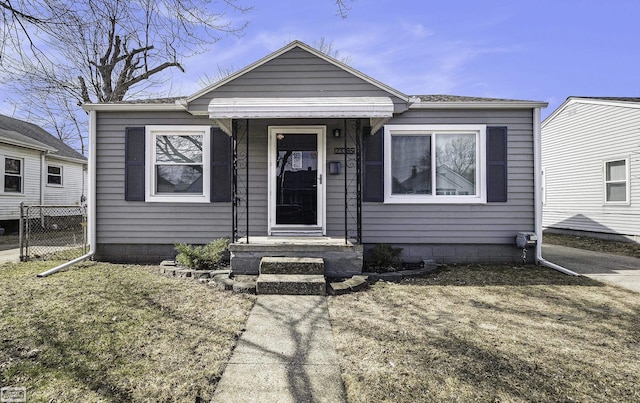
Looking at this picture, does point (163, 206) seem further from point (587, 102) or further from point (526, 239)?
point (587, 102)

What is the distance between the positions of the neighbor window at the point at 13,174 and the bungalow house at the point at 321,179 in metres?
8.91

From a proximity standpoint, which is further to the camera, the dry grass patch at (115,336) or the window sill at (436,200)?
the window sill at (436,200)

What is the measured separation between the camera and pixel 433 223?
6.03 meters

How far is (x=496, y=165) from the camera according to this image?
598cm

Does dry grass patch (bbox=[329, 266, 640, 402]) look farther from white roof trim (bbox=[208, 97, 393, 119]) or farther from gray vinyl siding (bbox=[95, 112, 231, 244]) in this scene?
gray vinyl siding (bbox=[95, 112, 231, 244])

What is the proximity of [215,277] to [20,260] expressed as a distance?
4486 millimetres

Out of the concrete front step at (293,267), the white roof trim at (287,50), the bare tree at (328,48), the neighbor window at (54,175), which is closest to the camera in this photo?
the concrete front step at (293,267)

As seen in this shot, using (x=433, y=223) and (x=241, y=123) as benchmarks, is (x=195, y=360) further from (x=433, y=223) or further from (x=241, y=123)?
(x=433, y=223)

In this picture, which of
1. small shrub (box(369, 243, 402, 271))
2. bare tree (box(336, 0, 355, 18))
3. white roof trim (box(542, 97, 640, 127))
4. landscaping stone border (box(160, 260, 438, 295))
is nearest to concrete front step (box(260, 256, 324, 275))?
landscaping stone border (box(160, 260, 438, 295))

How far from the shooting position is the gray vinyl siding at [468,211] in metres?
6.02

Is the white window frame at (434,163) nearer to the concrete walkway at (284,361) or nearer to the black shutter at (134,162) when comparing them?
the concrete walkway at (284,361)

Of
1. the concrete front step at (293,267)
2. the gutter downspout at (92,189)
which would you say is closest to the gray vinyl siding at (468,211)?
the concrete front step at (293,267)

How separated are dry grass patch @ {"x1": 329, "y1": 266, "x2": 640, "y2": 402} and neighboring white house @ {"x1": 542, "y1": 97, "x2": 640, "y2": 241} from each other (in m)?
6.85

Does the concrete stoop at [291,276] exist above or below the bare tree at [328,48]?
below
